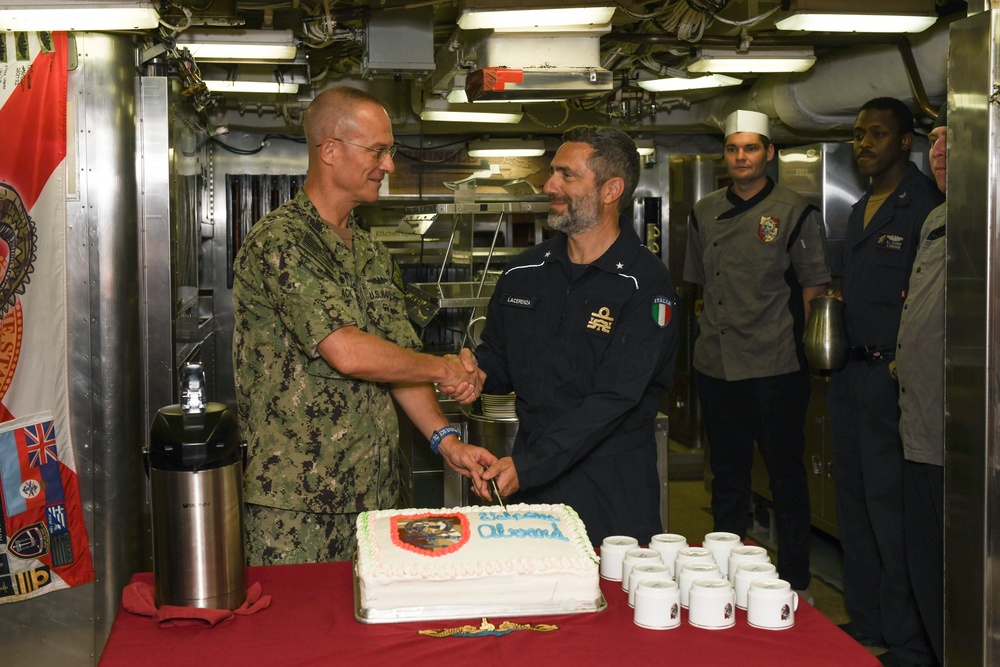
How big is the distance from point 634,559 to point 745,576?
0.22 meters

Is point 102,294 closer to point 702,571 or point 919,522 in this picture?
point 702,571

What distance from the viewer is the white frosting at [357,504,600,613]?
1.87 meters

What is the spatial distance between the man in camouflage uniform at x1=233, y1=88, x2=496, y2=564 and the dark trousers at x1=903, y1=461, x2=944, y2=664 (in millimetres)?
1558

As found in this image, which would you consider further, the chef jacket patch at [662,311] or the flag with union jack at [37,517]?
the flag with union jack at [37,517]

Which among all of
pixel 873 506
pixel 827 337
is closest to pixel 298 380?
pixel 827 337

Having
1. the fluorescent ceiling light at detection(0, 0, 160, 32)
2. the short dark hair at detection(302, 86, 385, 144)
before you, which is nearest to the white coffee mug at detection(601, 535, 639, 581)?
the short dark hair at detection(302, 86, 385, 144)

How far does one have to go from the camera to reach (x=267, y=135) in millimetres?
7172

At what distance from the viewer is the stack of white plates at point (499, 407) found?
4398 mm

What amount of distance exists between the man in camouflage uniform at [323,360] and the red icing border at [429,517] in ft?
1.48

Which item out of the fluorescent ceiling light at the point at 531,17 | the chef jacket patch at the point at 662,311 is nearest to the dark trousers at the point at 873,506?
the chef jacket patch at the point at 662,311

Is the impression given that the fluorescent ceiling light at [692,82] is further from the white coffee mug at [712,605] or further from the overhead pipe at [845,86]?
the white coffee mug at [712,605]

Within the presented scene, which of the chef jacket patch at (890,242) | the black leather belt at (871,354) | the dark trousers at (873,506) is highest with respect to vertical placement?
the chef jacket patch at (890,242)

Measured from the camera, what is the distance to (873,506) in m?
3.91

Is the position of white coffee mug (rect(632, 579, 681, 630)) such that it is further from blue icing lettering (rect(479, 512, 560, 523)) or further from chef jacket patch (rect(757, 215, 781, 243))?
A: chef jacket patch (rect(757, 215, 781, 243))
